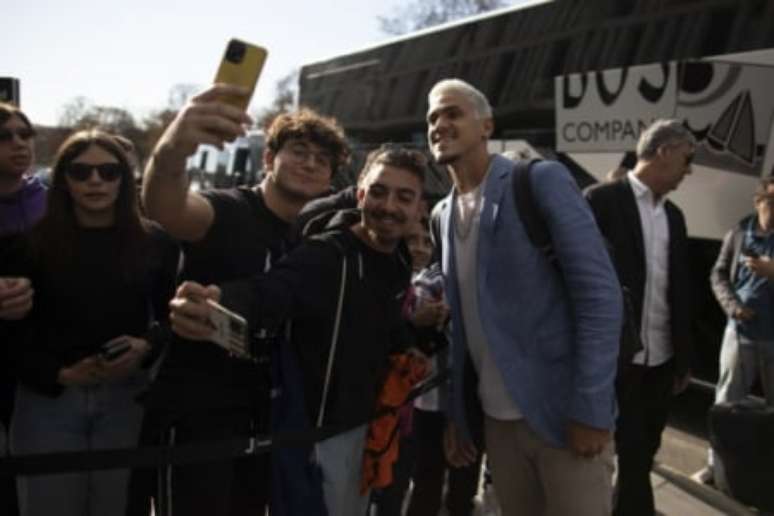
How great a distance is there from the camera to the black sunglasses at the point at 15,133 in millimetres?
2953

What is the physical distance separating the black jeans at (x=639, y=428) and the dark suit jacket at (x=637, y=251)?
136 millimetres

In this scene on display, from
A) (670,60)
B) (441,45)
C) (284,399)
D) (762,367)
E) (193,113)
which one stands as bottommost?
(762,367)

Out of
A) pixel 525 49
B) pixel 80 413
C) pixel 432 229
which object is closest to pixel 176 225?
pixel 80 413

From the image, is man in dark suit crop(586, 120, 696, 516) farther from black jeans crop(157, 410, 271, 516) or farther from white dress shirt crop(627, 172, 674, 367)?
black jeans crop(157, 410, 271, 516)

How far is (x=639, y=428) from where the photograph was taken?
11.6ft

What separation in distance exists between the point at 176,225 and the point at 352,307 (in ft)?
1.82

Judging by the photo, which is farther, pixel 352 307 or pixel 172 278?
pixel 172 278

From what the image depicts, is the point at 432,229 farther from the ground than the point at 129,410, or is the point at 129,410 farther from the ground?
the point at 432,229

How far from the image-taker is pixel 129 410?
2561 millimetres

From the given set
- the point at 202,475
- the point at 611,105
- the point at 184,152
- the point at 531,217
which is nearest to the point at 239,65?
the point at 184,152

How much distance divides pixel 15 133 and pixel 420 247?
173cm

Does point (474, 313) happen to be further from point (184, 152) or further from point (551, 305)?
point (184, 152)

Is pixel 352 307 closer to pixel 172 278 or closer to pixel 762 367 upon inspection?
pixel 172 278

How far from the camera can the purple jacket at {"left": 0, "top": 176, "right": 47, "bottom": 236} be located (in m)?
2.88
